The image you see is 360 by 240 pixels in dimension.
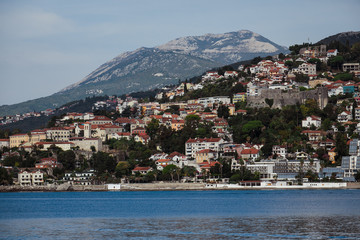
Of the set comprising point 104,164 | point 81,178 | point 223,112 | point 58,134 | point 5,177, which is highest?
point 223,112

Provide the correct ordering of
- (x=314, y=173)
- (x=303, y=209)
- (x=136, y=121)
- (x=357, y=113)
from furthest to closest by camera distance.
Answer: (x=136, y=121) → (x=357, y=113) → (x=314, y=173) → (x=303, y=209)

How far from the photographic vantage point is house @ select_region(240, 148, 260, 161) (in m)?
67.7

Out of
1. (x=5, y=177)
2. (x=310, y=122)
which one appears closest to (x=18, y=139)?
(x=5, y=177)

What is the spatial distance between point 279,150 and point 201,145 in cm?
912

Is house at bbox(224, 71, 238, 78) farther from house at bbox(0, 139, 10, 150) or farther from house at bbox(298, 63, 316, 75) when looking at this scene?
house at bbox(0, 139, 10, 150)

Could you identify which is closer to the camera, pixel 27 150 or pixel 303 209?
pixel 303 209

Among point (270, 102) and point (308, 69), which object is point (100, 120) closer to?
point (270, 102)

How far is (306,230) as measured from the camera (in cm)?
2852

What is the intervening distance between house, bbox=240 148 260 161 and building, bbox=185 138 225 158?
216 inches

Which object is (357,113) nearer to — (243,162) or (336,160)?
(336,160)

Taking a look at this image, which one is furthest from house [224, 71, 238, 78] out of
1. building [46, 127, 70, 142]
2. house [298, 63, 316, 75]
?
building [46, 127, 70, 142]

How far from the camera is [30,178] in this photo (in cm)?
7250

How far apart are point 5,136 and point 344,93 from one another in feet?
136

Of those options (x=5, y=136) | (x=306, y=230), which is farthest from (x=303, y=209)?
(x=5, y=136)
